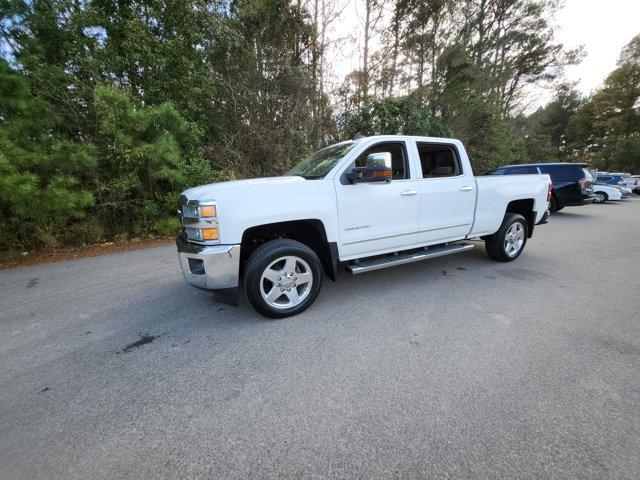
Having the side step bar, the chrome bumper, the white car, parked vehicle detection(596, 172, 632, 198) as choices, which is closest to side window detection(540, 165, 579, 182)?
the white car

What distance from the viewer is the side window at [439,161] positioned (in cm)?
412

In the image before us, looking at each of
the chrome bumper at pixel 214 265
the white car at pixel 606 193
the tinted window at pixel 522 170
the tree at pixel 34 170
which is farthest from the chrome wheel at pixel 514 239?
the white car at pixel 606 193

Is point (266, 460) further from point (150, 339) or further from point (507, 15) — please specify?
point (507, 15)

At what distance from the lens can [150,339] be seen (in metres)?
2.81

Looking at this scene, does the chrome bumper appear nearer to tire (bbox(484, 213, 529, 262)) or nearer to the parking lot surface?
the parking lot surface

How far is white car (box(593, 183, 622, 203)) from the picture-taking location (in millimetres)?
14719

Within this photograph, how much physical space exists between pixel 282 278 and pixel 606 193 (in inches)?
771

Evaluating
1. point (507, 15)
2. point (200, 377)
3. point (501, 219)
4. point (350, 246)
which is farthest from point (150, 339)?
point (507, 15)

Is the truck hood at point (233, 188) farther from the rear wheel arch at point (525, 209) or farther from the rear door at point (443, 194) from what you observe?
the rear wheel arch at point (525, 209)

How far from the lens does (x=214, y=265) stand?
2.71 metres

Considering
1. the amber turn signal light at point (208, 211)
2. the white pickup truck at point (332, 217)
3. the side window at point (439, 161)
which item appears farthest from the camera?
the side window at point (439, 161)

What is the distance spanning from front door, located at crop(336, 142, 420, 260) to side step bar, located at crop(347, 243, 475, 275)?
13 centimetres

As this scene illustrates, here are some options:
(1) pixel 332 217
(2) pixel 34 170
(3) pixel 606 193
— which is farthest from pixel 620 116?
(2) pixel 34 170

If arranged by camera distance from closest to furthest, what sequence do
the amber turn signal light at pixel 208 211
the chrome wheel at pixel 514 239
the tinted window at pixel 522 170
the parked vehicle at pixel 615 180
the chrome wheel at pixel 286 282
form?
the amber turn signal light at pixel 208 211
the chrome wheel at pixel 286 282
the chrome wheel at pixel 514 239
the tinted window at pixel 522 170
the parked vehicle at pixel 615 180
